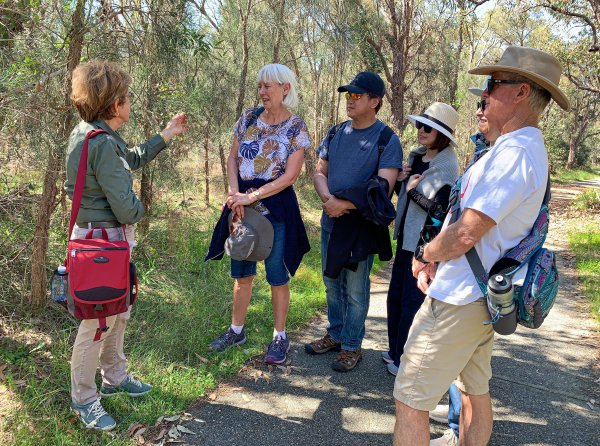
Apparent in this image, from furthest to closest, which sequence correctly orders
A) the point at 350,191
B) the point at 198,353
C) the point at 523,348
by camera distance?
the point at 523,348
the point at 198,353
the point at 350,191

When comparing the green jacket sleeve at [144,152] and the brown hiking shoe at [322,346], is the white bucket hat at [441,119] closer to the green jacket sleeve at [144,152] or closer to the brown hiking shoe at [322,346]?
the green jacket sleeve at [144,152]

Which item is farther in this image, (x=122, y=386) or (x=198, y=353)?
(x=198, y=353)

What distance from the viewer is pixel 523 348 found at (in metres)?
4.20

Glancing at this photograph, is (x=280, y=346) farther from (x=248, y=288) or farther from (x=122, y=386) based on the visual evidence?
(x=122, y=386)

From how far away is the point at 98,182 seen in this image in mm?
2469

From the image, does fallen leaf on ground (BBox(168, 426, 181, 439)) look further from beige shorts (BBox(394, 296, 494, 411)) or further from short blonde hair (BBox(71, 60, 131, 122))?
short blonde hair (BBox(71, 60, 131, 122))

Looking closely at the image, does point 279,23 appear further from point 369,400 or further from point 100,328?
point 100,328

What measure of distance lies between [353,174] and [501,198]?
1.69 m

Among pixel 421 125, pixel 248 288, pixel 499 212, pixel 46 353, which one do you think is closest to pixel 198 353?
pixel 248 288

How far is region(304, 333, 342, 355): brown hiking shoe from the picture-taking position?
150 inches

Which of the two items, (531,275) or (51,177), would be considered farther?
(51,177)

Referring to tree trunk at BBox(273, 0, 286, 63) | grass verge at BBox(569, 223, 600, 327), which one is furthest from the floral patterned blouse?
tree trunk at BBox(273, 0, 286, 63)

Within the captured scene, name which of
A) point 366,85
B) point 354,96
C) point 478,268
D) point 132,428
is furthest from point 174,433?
point 366,85

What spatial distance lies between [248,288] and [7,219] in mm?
1814
